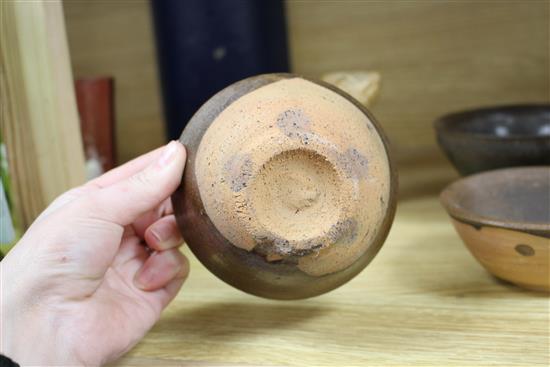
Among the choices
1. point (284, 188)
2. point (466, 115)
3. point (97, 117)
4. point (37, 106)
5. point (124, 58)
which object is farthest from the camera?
point (124, 58)

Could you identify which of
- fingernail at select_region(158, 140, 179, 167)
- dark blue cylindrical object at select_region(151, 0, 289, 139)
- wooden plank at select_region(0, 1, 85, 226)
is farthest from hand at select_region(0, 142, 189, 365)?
dark blue cylindrical object at select_region(151, 0, 289, 139)

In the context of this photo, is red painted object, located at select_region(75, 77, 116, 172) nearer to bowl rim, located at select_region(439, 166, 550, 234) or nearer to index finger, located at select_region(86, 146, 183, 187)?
index finger, located at select_region(86, 146, 183, 187)

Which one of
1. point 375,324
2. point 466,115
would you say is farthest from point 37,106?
point 466,115

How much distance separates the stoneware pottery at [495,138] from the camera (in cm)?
114

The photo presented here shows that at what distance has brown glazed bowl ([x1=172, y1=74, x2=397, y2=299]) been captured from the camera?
0.76 m

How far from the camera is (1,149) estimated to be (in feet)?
3.48

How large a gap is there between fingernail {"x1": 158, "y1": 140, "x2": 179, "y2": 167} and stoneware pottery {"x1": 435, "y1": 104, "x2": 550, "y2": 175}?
58 centimetres

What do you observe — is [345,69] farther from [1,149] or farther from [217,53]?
[1,149]

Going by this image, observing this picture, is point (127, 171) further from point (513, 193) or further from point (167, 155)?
point (513, 193)

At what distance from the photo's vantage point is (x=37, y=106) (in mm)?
1020

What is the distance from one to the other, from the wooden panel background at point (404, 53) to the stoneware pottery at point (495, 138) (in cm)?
17

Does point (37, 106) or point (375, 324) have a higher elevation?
point (37, 106)

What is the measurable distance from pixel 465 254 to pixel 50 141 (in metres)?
0.70

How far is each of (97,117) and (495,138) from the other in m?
0.85
